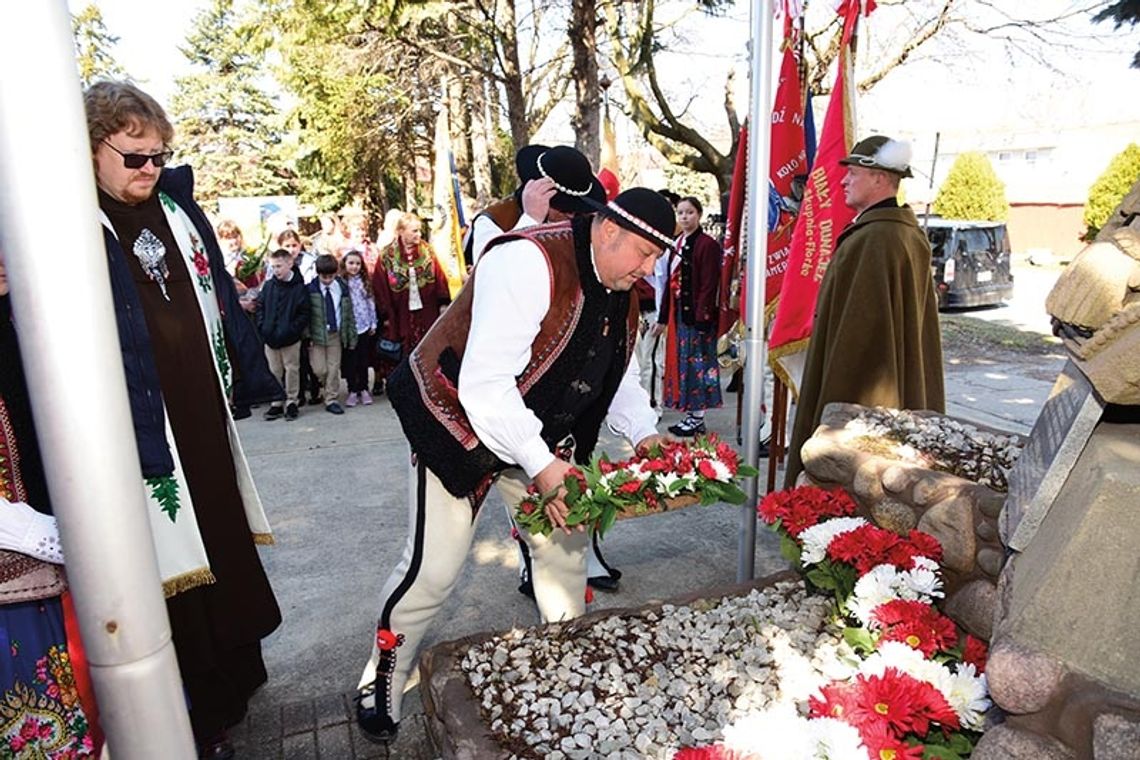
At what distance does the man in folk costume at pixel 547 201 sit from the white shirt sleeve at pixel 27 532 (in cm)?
176

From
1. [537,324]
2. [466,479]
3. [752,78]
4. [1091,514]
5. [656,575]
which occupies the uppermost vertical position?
[752,78]

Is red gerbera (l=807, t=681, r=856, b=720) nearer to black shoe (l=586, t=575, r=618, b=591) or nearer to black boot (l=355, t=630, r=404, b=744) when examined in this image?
black boot (l=355, t=630, r=404, b=744)

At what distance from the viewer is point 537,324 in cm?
230

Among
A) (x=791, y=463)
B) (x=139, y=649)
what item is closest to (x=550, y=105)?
(x=791, y=463)

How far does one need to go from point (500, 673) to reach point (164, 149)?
6.13ft

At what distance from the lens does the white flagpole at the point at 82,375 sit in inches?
33.8

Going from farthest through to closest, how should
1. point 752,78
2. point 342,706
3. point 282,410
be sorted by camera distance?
point 282,410, point 752,78, point 342,706

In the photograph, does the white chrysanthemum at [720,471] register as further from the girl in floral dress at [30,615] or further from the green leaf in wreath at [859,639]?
the girl in floral dress at [30,615]

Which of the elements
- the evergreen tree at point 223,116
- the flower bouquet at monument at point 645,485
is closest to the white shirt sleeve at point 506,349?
the flower bouquet at monument at point 645,485

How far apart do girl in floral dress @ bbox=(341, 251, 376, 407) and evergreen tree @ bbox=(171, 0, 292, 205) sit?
28.7 meters

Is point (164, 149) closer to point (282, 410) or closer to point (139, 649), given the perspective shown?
point (139, 649)

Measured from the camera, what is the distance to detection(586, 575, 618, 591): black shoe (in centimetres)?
388

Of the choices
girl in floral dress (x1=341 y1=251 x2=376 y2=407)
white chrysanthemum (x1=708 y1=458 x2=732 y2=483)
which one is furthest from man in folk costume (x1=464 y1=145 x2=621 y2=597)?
girl in floral dress (x1=341 y1=251 x2=376 y2=407)

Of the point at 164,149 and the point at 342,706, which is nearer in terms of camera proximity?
the point at 164,149
